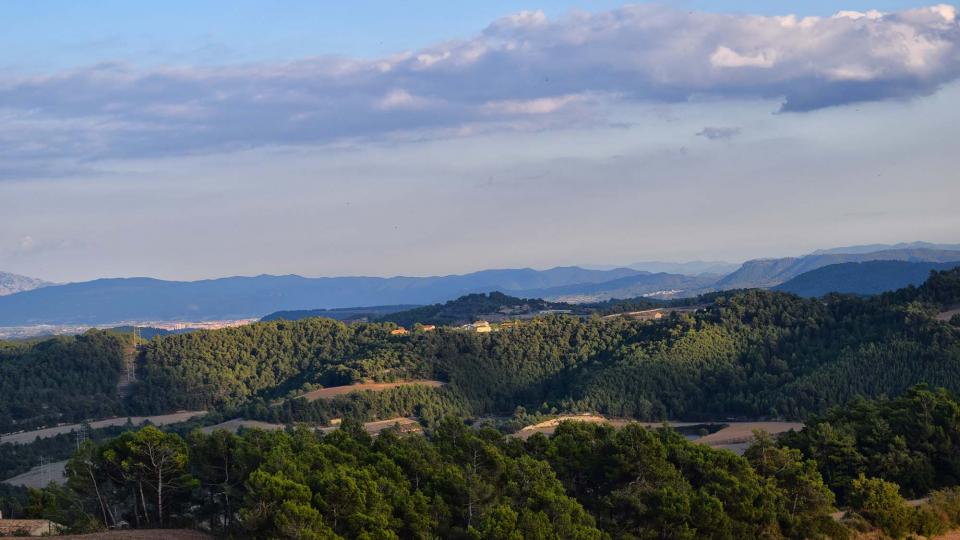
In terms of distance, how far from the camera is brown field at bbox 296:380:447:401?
88.4 meters

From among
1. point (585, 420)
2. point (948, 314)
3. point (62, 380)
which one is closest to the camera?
point (585, 420)

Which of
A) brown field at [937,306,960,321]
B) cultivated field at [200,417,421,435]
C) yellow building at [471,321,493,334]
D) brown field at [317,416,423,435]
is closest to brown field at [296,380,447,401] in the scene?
brown field at [317,416,423,435]

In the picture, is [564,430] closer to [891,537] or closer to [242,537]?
[891,537]

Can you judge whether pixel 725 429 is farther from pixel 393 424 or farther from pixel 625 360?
pixel 393 424

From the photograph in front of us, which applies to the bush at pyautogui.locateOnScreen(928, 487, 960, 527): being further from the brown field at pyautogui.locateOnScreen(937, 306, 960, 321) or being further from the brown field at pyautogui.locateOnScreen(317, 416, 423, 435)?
the brown field at pyautogui.locateOnScreen(317, 416, 423, 435)

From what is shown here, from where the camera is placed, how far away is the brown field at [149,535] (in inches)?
1201

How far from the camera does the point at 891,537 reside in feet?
126

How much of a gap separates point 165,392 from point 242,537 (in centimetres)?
7295

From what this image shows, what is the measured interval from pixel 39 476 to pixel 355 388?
27102 mm

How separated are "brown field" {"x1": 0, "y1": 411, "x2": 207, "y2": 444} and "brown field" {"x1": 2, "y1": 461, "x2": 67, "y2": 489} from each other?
12598mm

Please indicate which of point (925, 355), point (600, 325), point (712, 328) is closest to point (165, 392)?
point (600, 325)

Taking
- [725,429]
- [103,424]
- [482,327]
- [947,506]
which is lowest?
[725,429]

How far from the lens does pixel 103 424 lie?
295 feet

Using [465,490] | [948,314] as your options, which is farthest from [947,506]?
[948,314]
